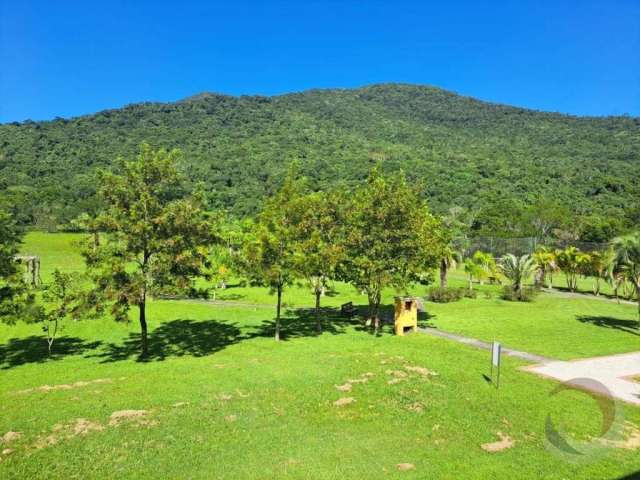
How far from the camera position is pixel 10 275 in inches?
693

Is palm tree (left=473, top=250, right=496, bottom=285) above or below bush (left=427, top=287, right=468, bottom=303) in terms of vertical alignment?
above

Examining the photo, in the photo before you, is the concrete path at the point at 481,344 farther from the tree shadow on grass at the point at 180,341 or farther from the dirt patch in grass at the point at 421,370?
the tree shadow on grass at the point at 180,341

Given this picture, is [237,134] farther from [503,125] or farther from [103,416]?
[103,416]

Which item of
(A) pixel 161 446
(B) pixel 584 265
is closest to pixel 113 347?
(A) pixel 161 446

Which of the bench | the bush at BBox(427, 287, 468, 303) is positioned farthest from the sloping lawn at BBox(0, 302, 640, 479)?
the bush at BBox(427, 287, 468, 303)

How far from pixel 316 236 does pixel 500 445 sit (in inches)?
492

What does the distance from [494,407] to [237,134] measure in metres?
171

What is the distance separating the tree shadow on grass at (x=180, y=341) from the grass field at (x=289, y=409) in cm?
17

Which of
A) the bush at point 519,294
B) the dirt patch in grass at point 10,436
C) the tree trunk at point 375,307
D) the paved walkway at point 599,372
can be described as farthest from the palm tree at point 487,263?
the dirt patch in grass at point 10,436

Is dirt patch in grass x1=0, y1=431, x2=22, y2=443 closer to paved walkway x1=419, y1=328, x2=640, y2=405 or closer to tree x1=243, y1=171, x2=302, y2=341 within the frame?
tree x1=243, y1=171, x2=302, y2=341

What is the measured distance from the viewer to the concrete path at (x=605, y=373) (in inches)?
549

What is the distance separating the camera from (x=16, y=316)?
57.9 feet

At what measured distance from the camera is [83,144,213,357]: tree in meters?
16.7

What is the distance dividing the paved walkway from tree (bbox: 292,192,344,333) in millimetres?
7993
